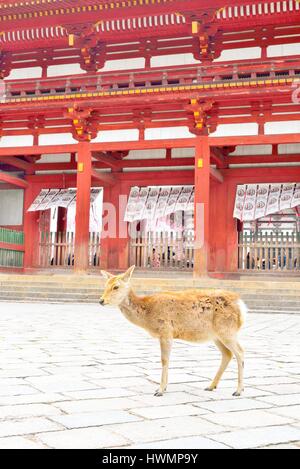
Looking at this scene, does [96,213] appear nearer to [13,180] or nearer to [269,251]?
[13,180]

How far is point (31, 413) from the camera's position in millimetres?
2916

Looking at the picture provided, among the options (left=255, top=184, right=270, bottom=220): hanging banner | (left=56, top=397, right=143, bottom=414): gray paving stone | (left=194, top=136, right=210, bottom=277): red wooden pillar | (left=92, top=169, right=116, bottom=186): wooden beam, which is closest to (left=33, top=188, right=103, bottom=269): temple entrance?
(left=92, top=169, right=116, bottom=186): wooden beam

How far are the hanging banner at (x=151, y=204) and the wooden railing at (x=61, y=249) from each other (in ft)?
5.55

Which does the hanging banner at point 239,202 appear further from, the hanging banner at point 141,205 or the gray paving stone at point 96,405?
the gray paving stone at point 96,405

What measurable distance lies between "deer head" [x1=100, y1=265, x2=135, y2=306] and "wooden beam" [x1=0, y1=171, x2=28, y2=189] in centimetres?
1235

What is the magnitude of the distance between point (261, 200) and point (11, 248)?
7.58 m

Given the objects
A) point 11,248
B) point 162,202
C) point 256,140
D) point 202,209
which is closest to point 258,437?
point 202,209

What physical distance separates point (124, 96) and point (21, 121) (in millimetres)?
3722

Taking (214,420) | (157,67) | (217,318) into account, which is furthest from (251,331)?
(157,67)

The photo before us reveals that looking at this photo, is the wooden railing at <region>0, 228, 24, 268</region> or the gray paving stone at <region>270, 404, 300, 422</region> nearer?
the gray paving stone at <region>270, 404, 300, 422</region>

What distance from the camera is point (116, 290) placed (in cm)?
349

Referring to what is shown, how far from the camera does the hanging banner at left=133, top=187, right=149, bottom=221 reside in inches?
611

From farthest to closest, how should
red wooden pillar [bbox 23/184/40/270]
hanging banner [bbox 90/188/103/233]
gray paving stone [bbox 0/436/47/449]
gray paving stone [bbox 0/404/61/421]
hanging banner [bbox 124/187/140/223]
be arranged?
red wooden pillar [bbox 23/184/40/270] < hanging banner [bbox 90/188/103/233] < hanging banner [bbox 124/187/140/223] < gray paving stone [bbox 0/404/61/421] < gray paving stone [bbox 0/436/47/449]

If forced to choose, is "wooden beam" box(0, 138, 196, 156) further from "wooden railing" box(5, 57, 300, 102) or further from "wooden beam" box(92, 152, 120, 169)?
"wooden railing" box(5, 57, 300, 102)
